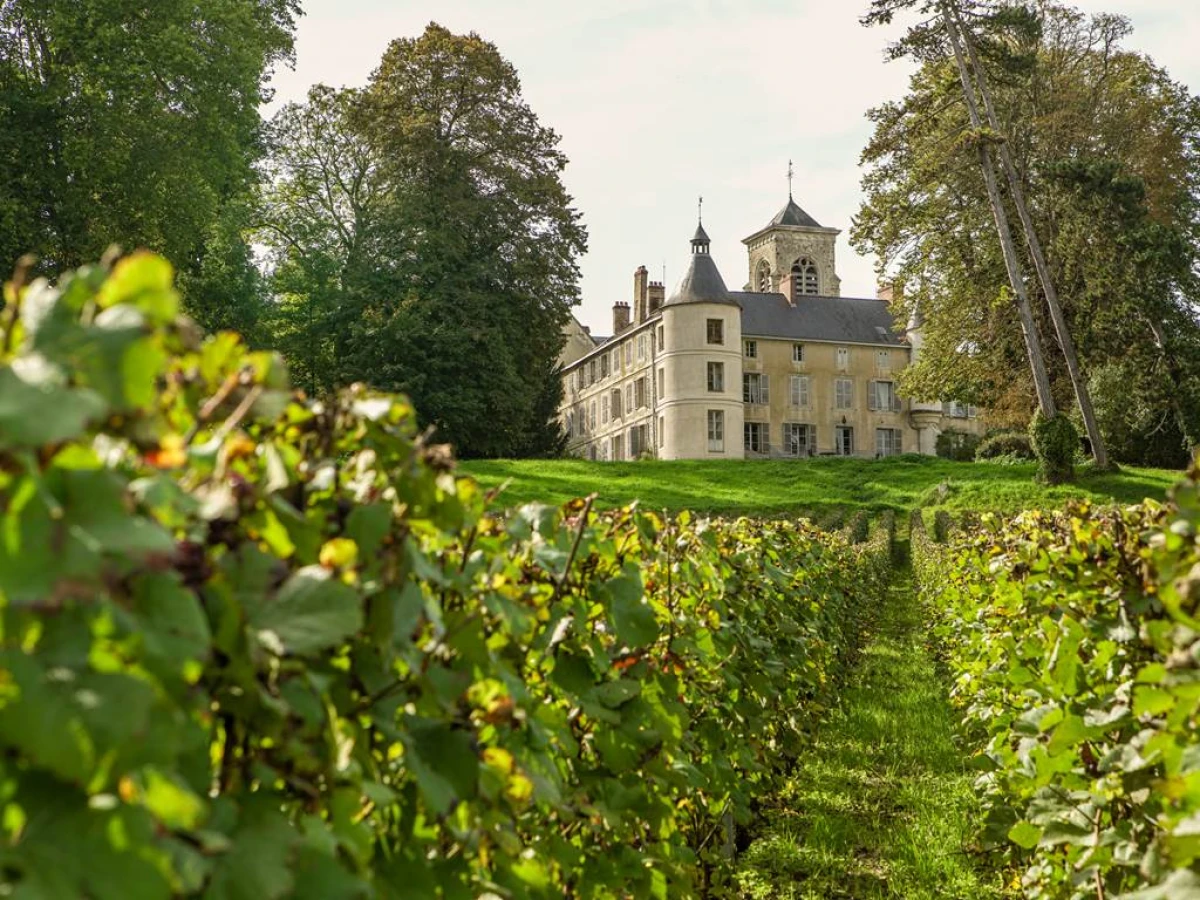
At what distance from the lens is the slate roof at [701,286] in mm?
50062

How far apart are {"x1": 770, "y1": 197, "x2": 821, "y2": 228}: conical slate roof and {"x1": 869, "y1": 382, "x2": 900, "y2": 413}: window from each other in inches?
651

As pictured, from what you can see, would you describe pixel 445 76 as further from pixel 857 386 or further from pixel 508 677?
pixel 508 677

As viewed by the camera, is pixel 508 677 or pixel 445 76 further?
pixel 445 76

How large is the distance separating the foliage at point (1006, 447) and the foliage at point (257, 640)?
38.1 m

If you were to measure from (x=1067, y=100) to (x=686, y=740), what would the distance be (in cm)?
3632

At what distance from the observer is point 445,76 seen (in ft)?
127

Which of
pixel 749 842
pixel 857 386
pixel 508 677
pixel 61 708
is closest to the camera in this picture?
pixel 61 708

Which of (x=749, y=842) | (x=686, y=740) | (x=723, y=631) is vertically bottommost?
(x=749, y=842)

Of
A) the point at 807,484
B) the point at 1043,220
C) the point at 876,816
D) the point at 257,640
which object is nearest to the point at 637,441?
the point at 807,484

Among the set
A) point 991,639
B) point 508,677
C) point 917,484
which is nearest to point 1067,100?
point 917,484

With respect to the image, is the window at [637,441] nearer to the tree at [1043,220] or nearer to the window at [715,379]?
the window at [715,379]

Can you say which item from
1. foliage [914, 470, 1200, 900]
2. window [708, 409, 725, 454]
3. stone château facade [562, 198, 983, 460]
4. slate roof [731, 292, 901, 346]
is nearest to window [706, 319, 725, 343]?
stone château facade [562, 198, 983, 460]

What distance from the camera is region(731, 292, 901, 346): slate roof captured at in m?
56.1

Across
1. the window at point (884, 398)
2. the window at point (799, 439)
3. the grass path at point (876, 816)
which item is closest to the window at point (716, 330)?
the window at point (799, 439)
